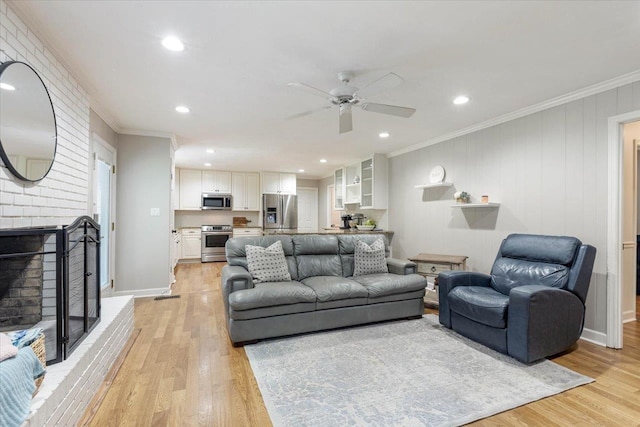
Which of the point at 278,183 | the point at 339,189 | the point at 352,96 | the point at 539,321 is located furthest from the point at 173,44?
the point at 278,183

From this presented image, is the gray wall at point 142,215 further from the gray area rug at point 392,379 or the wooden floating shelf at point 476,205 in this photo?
the wooden floating shelf at point 476,205

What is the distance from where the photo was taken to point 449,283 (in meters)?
3.16

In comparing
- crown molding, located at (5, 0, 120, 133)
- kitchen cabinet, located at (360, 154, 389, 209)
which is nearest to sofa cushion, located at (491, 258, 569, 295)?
kitchen cabinet, located at (360, 154, 389, 209)

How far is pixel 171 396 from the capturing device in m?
2.05

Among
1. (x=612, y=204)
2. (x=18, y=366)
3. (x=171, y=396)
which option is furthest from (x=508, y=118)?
(x=18, y=366)

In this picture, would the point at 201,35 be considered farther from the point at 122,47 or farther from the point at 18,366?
the point at 18,366

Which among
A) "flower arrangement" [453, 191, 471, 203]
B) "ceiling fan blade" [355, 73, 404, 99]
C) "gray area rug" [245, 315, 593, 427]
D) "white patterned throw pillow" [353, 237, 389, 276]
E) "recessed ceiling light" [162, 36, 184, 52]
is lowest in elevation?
"gray area rug" [245, 315, 593, 427]

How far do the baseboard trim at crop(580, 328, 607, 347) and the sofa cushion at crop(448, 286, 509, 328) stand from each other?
0.92 meters

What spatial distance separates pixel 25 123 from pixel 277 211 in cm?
627

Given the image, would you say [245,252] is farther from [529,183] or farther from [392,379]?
[529,183]

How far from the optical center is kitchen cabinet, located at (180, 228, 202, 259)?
755cm

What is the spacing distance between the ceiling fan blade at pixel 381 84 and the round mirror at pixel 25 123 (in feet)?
7.24

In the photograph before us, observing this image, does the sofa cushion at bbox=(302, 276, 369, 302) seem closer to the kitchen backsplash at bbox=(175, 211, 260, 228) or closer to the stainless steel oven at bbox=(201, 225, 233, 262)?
the stainless steel oven at bbox=(201, 225, 233, 262)

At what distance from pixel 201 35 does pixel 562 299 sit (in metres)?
3.40
